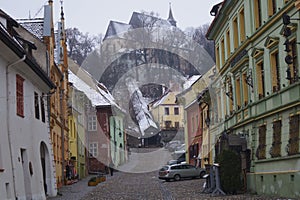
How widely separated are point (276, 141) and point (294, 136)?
2.37 metres

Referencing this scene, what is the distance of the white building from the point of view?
1852cm

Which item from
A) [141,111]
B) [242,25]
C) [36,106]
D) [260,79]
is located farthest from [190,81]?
[36,106]

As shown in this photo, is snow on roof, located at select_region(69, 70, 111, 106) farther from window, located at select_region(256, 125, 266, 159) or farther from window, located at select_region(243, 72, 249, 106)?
window, located at select_region(256, 125, 266, 159)

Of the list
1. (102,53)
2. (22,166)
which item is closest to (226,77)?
(22,166)

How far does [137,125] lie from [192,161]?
22017mm

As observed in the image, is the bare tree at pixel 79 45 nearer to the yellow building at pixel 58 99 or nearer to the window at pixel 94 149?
the window at pixel 94 149

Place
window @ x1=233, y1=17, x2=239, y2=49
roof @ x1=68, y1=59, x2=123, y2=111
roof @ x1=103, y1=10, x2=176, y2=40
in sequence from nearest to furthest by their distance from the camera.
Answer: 1. window @ x1=233, y1=17, x2=239, y2=49
2. roof @ x1=68, y1=59, x2=123, y2=111
3. roof @ x1=103, y1=10, x2=176, y2=40

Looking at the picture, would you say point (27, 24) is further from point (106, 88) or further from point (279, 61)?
point (106, 88)

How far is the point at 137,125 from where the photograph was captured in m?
77.4

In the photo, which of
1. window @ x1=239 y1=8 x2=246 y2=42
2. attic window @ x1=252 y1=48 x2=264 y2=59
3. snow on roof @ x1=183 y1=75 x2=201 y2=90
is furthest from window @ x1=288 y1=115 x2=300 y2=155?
snow on roof @ x1=183 y1=75 x2=201 y2=90

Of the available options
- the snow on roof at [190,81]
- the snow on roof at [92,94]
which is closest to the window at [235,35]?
the snow on roof at [92,94]

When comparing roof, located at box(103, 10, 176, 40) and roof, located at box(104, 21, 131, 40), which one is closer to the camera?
roof, located at box(103, 10, 176, 40)

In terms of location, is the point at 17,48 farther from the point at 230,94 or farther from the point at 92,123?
the point at 92,123

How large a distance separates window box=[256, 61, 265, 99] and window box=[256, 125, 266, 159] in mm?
1364
